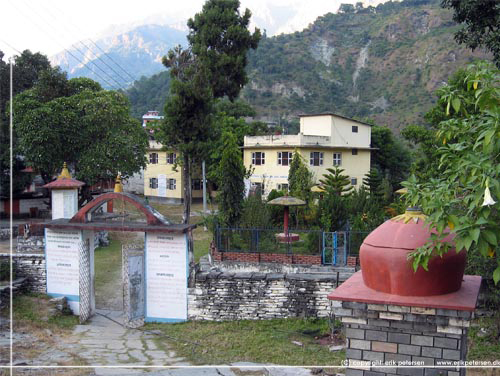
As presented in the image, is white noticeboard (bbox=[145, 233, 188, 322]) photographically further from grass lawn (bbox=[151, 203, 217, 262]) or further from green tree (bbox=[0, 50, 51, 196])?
green tree (bbox=[0, 50, 51, 196])

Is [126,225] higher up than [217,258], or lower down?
higher up

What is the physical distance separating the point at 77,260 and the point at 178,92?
7701 millimetres

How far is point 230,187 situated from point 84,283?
6.04 m

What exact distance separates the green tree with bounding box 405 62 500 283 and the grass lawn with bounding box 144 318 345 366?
190 inches

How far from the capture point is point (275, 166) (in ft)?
105

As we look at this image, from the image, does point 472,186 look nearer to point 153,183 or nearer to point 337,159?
point 337,159

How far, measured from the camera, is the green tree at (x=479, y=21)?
14.4 m

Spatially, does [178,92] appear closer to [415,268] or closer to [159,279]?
[159,279]

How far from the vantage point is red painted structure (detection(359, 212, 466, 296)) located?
5102 mm

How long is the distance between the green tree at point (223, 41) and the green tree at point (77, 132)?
22.1 feet

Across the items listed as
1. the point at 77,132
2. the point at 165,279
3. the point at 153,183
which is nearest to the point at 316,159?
the point at 153,183

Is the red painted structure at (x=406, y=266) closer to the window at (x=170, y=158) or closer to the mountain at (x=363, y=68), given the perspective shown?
the window at (x=170, y=158)

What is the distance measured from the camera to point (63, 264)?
12.6 m

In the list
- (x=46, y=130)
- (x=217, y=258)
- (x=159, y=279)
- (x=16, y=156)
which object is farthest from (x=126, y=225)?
(x=16, y=156)
